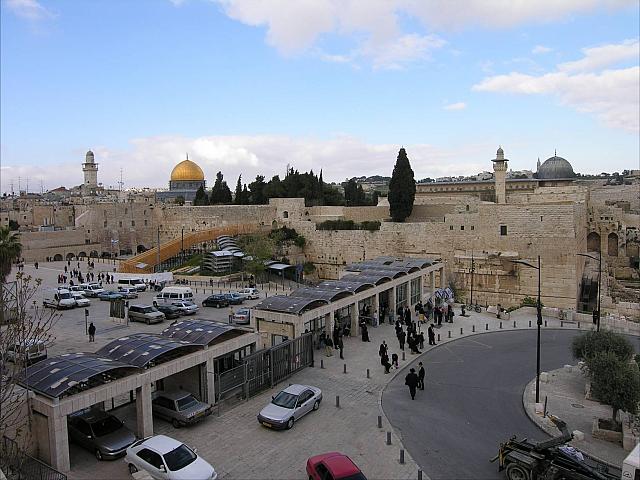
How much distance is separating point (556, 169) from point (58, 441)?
65.6 m

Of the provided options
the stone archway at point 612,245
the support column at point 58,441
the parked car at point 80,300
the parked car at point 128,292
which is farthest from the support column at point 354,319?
the stone archway at point 612,245

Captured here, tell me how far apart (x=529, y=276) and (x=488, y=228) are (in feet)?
13.3

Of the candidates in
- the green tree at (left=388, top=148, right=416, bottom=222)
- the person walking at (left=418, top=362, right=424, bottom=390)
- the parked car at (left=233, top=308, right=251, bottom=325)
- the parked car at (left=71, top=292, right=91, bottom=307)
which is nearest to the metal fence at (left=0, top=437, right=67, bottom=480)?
the person walking at (left=418, top=362, right=424, bottom=390)

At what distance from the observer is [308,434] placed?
10789 millimetres

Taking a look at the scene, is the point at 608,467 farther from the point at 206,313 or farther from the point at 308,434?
the point at 206,313

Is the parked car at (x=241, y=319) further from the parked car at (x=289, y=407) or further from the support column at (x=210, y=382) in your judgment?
the parked car at (x=289, y=407)

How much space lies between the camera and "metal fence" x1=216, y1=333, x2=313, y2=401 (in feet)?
41.5

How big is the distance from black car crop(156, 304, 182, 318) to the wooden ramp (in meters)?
15.4

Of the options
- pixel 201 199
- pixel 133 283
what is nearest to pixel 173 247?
pixel 133 283

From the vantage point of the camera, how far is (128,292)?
91.1ft

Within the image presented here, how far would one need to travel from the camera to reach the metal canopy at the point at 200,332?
12.4 meters

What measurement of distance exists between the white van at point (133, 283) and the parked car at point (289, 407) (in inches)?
790

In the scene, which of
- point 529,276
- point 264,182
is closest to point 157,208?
point 264,182

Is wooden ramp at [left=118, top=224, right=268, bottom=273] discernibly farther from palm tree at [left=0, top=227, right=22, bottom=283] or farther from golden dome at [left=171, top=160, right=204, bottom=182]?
golden dome at [left=171, top=160, right=204, bottom=182]
